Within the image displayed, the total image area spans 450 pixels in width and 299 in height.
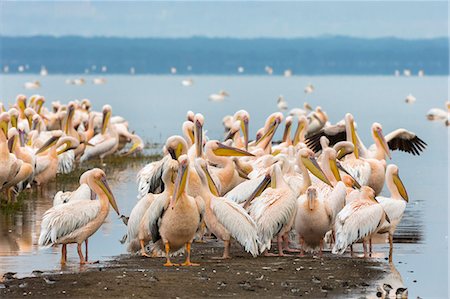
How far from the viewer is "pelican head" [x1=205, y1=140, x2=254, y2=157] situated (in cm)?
1071

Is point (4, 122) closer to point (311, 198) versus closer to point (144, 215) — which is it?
point (144, 215)

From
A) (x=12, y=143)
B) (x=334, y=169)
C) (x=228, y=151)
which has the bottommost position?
(x=334, y=169)

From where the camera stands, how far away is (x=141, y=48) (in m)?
160

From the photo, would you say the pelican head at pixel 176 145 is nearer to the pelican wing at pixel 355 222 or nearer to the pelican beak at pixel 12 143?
the pelican wing at pixel 355 222

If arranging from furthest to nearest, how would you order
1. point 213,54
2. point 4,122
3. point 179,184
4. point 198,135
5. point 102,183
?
point 213,54 < point 4,122 < point 198,135 < point 102,183 < point 179,184

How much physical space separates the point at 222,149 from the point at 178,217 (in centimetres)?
217

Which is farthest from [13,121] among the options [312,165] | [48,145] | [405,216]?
[312,165]

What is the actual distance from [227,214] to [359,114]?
25405mm

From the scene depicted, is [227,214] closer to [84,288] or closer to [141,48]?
[84,288]

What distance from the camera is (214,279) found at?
803 centimetres

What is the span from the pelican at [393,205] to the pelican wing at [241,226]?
3.90ft

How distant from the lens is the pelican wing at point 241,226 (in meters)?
8.91

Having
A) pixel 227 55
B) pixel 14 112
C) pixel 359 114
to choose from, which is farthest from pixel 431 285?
pixel 227 55

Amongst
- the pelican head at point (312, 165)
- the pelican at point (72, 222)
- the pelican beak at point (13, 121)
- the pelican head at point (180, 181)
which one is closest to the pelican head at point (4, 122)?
the pelican beak at point (13, 121)
